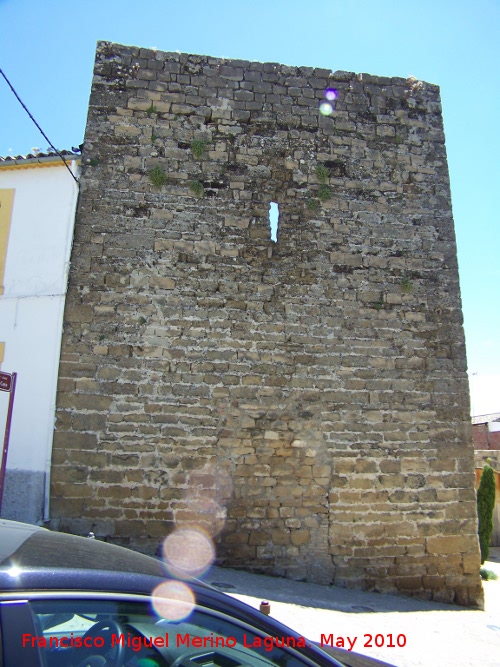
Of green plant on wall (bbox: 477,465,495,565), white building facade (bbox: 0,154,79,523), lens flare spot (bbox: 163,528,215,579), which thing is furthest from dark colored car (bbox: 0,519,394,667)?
green plant on wall (bbox: 477,465,495,565)

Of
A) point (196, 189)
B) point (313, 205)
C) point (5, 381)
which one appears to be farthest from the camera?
point (313, 205)

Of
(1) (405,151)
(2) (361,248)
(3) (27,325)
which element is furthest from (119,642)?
(1) (405,151)

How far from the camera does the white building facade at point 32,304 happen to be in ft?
18.1

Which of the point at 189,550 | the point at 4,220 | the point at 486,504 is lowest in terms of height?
the point at 189,550

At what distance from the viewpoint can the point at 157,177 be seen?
A: 627 cm

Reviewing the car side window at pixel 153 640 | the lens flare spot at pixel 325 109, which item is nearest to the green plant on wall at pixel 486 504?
the lens flare spot at pixel 325 109

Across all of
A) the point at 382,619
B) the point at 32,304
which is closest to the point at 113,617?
the point at 382,619

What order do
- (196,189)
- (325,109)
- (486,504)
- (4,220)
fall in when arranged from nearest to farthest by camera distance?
(4,220) < (196,189) < (325,109) < (486,504)

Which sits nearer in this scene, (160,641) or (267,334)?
(160,641)

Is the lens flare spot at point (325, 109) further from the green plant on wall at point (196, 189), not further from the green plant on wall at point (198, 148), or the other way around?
the green plant on wall at point (196, 189)

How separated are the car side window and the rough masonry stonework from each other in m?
4.07

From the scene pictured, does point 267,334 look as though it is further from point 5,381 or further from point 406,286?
point 5,381

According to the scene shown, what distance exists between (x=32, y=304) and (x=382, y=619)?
4.98 metres

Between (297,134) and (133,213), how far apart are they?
2418 mm
